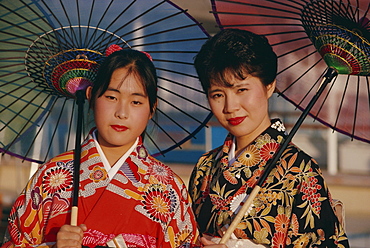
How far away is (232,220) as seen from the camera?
2848 mm

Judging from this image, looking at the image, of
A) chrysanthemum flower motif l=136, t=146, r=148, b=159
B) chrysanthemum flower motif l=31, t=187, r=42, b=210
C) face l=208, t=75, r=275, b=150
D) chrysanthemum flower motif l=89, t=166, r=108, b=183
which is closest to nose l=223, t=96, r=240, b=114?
face l=208, t=75, r=275, b=150

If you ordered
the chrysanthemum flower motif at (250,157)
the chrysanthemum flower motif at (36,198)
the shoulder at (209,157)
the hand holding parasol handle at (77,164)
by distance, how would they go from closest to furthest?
the hand holding parasol handle at (77,164)
the chrysanthemum flower motif at (36,198)
the chrysanthemum flower motif at (250,157)
the shoulder at (209,157)

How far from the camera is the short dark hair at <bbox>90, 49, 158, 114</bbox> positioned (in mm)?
2920

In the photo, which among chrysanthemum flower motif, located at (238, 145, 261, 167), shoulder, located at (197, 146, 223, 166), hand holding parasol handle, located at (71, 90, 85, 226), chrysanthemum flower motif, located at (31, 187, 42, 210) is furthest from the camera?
shoulder, located at (197, 146, 223, 166)

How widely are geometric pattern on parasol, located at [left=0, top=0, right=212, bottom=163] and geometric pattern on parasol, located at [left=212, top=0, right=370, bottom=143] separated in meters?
0.35

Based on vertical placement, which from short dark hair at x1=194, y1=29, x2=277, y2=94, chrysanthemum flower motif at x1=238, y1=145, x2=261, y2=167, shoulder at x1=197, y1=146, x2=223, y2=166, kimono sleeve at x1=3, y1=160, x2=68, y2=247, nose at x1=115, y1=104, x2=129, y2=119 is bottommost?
kimono sleeve at x1=3, y1=160, x2=68, y2=247

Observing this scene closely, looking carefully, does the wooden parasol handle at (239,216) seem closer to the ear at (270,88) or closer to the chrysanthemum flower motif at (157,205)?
the chrysanthemum flower motif at (157,205)

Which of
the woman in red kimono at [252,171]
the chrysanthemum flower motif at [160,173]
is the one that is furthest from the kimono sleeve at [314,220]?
the chrysanthemum flower motif at [160,173]

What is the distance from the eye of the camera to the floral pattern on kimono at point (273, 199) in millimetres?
2711

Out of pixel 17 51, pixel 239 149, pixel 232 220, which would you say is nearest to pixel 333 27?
pixel 239 149

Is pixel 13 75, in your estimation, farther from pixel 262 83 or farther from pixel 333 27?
pixel 333 27

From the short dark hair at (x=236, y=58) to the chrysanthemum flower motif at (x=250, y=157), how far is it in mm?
355

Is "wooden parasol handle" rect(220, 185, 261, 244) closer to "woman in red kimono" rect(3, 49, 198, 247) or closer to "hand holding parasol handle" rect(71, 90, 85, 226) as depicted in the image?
"woman in red kimono" rect(3, 49, 198, 247)

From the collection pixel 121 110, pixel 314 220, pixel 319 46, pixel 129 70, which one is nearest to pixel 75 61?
pixel 129 70
